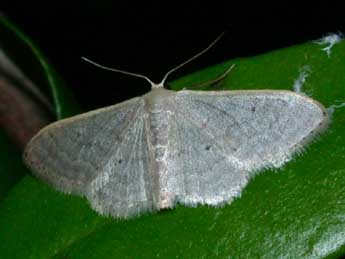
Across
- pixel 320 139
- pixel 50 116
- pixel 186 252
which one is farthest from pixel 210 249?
pixel 50 116

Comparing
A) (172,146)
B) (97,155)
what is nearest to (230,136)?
(172,146)

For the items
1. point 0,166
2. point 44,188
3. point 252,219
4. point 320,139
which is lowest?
point 0,166

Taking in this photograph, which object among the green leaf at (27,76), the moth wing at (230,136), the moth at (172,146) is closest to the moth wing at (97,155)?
the moth at (172,146)

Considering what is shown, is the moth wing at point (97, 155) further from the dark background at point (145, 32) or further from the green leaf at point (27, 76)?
the dark background at point (145, 32)

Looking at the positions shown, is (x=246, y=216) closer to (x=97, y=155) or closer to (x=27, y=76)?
(x=97, y=155)

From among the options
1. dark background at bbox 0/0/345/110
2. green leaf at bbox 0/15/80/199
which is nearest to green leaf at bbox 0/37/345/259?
green leaf at bbox 0/15/80/199

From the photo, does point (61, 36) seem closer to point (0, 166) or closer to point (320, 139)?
point (0, 166)
